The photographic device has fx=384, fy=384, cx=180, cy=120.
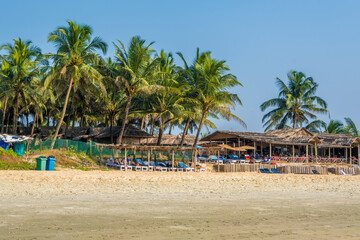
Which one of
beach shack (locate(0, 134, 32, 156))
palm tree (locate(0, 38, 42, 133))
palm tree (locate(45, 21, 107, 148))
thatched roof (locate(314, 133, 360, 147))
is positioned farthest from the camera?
thatched roof (locate(314, 133, 360, 147))

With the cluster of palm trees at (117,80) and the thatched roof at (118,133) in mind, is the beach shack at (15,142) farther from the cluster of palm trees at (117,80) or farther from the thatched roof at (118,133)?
the thatched roof at (118,133)

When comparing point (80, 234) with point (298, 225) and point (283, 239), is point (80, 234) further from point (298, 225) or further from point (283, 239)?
point (298, 225)

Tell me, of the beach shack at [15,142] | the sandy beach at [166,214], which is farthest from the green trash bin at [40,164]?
the sandy beach at [166,214]

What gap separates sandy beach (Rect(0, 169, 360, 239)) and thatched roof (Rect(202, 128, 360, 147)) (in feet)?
70.5

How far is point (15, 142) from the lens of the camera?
23.1 m

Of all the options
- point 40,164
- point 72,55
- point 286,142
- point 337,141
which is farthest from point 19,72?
point 337,141

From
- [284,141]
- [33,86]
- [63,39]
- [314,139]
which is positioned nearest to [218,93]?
[284,141]

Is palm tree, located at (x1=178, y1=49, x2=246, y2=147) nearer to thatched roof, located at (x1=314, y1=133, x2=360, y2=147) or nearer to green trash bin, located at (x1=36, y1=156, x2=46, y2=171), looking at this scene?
thatched roof, located at (x1=314, y1=133, x2=360, y2=147)

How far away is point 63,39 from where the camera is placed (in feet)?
87.6

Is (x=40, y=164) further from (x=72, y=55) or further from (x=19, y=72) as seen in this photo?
(x=19, y=72)

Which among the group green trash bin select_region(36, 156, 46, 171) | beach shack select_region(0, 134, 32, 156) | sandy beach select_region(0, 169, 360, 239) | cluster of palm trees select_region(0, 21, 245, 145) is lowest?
sandy beach select_region(0, 169, 360, 239)

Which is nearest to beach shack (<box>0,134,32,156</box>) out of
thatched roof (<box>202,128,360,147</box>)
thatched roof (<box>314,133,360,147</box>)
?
thatched roof (<box>202,128,360,147</box>)

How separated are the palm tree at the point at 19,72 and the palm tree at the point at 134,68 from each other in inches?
314

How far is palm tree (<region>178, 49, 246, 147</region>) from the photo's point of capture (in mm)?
31609
